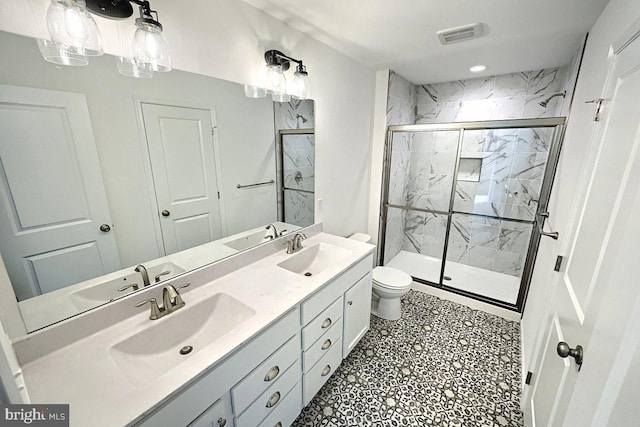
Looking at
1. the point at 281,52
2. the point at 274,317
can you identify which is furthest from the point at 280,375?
the point at 281,52

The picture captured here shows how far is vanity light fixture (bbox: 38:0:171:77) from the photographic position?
0.81 m

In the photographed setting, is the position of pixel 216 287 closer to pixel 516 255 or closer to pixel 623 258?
pixel 623 258

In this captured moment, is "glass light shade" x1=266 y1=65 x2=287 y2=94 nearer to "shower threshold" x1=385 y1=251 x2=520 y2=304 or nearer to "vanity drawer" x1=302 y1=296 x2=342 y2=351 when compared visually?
"vanity drawer" x1=302 y1=296 x2=342 y2=351

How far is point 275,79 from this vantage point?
62.0 inches

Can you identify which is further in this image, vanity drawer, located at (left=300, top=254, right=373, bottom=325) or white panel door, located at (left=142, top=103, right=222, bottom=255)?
vanity drawer, located at (left=300, top=254, right=373, bottom=325)

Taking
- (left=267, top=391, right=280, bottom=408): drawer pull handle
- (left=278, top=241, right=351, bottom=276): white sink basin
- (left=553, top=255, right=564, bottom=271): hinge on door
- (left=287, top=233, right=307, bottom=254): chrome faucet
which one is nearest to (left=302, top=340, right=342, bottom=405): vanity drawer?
(left=267, top=391, right=280, bottom=408): drawer pull handle

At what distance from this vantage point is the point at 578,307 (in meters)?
0.94

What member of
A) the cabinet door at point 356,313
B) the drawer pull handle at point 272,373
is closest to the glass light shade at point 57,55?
the drawer pull handle at point 272,373

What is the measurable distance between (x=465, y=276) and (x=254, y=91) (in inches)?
121

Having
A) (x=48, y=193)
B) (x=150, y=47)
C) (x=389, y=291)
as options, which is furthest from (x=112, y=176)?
(x=389, y=291)

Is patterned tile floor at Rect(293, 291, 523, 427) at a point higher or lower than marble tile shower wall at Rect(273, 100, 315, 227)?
lower

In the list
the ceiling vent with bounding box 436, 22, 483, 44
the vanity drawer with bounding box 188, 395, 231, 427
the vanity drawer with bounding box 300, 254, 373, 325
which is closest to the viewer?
the vanity drawer with bounding box 188, 395, 231, 427

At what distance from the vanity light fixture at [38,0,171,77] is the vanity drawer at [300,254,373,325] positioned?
128 centimetres

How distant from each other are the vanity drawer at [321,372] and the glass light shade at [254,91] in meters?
1.64
